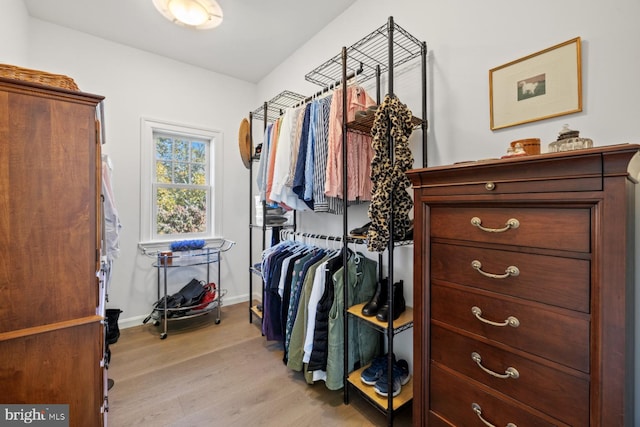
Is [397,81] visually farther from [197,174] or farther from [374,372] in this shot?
[197,174]

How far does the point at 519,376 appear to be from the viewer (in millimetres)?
885

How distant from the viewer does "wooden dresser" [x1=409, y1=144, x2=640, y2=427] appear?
A: 72cm

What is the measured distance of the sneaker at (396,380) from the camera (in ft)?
4.91

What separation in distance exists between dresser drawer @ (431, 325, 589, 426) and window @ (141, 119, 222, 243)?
288 cm

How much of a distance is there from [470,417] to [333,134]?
4.93 feet

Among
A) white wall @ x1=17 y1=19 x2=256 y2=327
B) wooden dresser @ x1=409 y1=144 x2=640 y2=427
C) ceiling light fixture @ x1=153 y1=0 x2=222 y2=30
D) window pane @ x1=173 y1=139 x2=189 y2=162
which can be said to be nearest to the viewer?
wooden dresser @ x1=409 y1=144 x2=640 y2=427

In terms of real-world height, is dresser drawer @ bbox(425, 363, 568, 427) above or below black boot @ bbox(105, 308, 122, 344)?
above

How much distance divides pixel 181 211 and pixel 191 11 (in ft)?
6.54

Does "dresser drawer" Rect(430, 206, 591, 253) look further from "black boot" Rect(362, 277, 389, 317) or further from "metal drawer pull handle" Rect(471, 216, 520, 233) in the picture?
"black boot" Rect(362, 277, 389, 317)

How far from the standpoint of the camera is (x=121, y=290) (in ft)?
9.01

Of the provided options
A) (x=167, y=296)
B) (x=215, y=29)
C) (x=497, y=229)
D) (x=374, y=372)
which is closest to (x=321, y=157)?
(x=497, y=229)

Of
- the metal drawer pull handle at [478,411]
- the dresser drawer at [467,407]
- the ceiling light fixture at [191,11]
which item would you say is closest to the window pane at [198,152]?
the ceiling light fixture at [191,11]

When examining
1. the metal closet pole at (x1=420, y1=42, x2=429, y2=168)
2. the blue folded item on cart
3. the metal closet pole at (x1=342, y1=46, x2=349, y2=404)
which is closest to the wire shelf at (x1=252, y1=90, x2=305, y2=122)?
the metal closet pole at (x1=342, y1=46, x2=349, y2=404)

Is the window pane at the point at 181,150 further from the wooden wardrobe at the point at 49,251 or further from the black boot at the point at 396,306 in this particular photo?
the black boot at the point at 396,306
